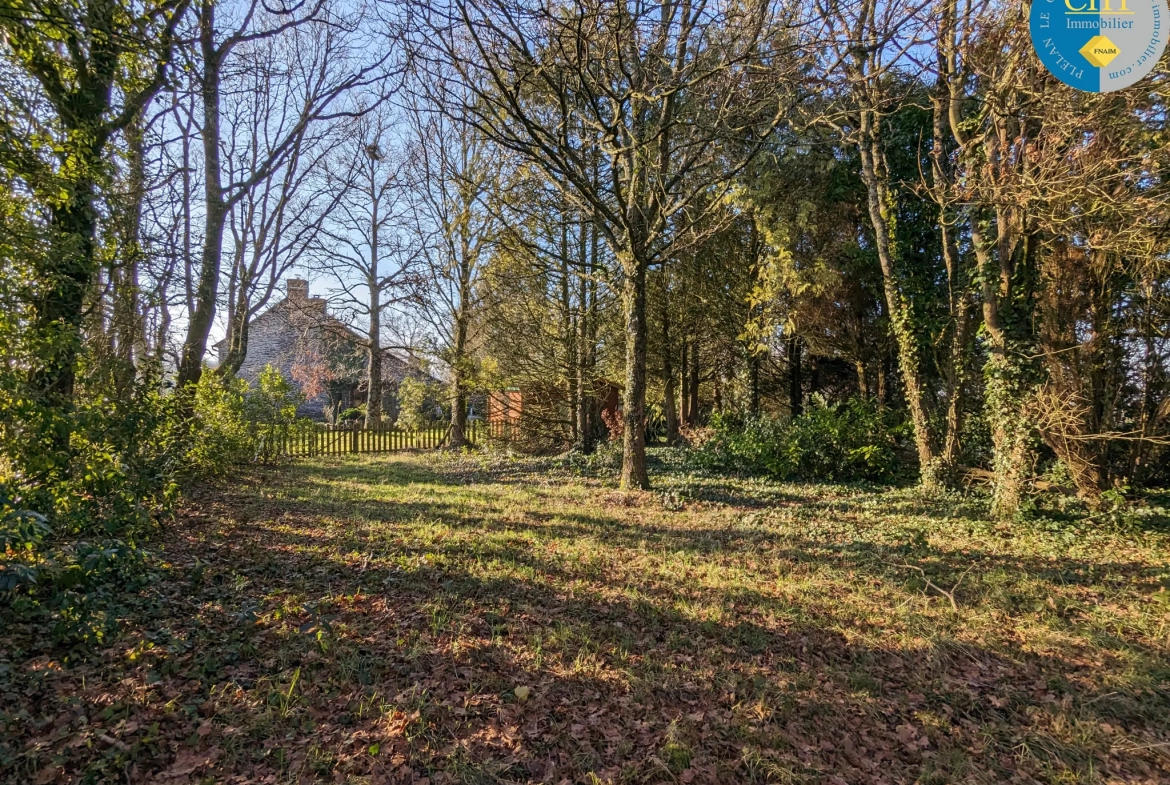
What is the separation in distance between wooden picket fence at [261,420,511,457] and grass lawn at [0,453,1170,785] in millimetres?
7910

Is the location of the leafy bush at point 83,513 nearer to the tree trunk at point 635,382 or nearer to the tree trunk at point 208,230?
the tree trunk at point 208,230

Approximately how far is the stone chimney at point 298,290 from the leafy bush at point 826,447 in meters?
15.8

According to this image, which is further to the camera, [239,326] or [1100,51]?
[239,326]

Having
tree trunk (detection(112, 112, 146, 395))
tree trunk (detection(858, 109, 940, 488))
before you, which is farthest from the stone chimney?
tree trunk (detection(858, 109, 940, 488))

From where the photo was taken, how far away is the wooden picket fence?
13.4 meters

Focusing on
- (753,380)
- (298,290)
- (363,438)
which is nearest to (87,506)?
(753,380)

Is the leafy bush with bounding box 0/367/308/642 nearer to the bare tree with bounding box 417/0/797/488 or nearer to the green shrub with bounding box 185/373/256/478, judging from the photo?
the green shrub with bounding box 185/373/256/478

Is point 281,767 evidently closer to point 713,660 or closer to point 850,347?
point 713,660

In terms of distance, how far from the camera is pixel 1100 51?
542 cm

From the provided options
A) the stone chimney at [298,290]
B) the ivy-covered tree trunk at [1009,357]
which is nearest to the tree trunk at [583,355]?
the ivy-covered tree trunk at [1009,357]

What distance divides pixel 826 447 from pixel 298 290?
62.2 feet

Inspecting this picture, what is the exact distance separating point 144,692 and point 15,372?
2505 mm

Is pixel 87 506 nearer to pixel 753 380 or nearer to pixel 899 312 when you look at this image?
pixel 899 312

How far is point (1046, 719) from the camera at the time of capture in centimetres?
298
